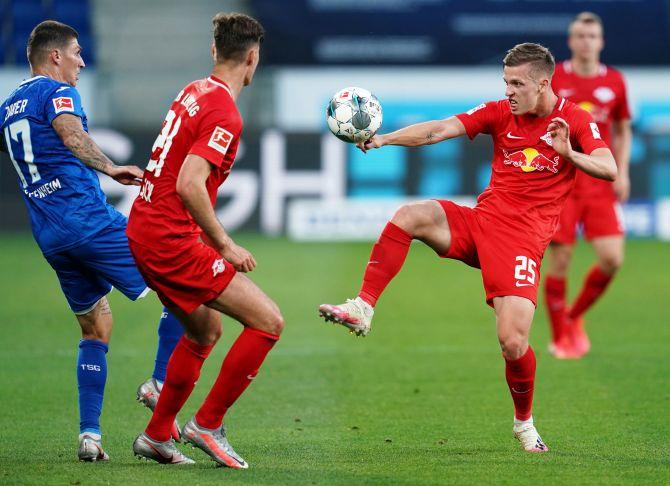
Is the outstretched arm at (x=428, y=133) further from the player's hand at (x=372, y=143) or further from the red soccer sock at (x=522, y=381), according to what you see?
the red soccer sock at (x=522, y=381)

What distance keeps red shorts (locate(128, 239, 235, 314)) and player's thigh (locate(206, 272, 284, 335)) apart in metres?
0.04

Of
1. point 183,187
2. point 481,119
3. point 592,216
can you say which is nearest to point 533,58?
point 481,119

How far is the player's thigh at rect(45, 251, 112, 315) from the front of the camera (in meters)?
6.09

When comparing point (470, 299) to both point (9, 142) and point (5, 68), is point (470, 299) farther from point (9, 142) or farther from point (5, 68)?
point (5, 68)

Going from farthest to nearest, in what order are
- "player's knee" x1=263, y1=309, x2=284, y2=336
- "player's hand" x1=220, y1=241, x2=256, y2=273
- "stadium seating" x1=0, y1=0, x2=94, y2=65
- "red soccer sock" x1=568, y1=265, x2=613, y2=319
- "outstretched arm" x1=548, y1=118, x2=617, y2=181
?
"stadium seating" x1=0, y1=0, x2=94, y2=65 < "red soccer sock" x1=568, y1=265, x2=613, y2=319 < "outstretched arm" x1=548, y1=118, x2=617, y2=181 < "player's knee" x1=263, y1=309, x2=284, y2=336 < "player's hand" x1=220, y1=241, x2=256, y2=273

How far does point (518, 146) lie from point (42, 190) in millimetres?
2535

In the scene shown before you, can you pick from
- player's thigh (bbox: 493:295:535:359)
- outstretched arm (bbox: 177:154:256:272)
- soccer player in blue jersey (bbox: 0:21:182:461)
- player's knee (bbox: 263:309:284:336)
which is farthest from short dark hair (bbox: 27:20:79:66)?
player's thigh (bbox: 493:295:535:359)

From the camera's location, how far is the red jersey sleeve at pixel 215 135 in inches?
204

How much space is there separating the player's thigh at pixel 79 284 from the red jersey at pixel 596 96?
4487 mm

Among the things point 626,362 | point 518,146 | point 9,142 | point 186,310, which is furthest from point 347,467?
point 626,362

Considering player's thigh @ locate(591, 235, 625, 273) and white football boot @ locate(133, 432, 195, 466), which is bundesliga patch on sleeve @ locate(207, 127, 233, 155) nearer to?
white football boot @ locate(133, 432, 195, 466)

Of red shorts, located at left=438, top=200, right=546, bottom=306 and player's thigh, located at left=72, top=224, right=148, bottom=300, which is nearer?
player's thigh, located at left=72, top=224, right=148, bottom=300

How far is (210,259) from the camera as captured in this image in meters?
5.38

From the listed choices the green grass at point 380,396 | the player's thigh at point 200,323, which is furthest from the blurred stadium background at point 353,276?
the player's thigh at point 200,323
